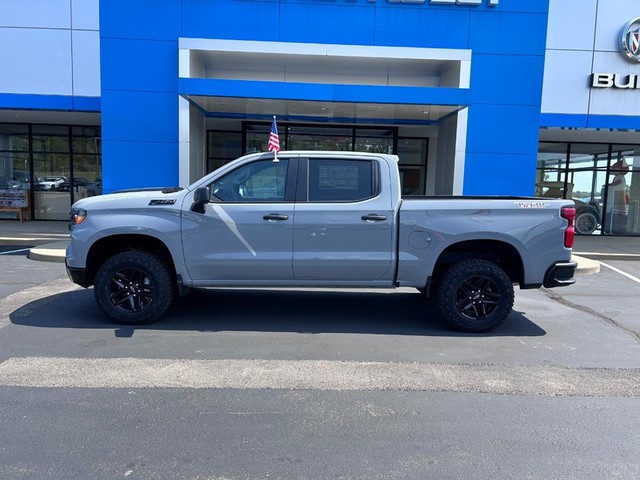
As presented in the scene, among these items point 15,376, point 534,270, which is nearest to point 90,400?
point 15,376

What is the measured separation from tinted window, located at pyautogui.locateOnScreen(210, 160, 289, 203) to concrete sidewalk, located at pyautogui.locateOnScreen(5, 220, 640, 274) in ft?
20.4

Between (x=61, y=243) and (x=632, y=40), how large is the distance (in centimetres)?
1570

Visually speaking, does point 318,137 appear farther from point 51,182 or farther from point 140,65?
point 51,182

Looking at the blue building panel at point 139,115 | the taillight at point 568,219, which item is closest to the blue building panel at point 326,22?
the blue building panel at point 139,115

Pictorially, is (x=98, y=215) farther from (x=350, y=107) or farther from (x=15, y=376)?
(x=350, y=107)

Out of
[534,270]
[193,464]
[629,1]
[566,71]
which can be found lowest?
[193,464]

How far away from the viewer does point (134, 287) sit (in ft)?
18.5

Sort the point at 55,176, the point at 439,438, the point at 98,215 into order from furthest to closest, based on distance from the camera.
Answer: the point at 55,176
the point at 98,215
the point at 439,438

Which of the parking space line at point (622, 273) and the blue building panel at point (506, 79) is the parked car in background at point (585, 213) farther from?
the parking space line at point (622, 273)

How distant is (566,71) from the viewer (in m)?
13.3

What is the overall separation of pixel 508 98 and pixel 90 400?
11.9m

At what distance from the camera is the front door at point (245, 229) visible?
553cm

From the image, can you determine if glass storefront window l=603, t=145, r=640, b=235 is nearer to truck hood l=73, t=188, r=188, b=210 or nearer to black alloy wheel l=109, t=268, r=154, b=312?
truck hood l=73, t=188, r=188, b=210

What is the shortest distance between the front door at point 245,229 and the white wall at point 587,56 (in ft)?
35.0
